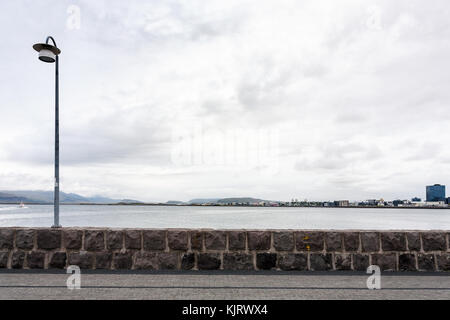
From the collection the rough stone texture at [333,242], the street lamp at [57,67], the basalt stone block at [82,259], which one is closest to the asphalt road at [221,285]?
the basalt stone block at [82,259]

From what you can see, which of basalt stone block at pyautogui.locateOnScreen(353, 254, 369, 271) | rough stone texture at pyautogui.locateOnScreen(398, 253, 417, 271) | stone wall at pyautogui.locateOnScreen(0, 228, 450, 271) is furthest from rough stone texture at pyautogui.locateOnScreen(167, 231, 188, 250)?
rough stone texture at pyautogui.locateOnScreen(398, 253, 417, 271)

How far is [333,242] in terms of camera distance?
8.01 meters

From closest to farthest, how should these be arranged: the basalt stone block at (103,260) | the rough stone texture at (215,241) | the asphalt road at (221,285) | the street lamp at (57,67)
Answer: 1. the asphalt road at (221,285)
2. the basalt stone block at (103,260)
3. the rough stone texture at (215,241)
4. the street lamp at (57,67)

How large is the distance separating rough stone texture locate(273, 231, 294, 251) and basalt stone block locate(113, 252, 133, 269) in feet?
10.2

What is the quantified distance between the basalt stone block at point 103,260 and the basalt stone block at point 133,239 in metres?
0.44

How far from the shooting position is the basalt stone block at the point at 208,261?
7879 millimetres

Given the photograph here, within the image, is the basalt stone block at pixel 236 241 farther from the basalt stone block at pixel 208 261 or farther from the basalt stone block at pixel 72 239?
the basalt stone block at pixel 72 239

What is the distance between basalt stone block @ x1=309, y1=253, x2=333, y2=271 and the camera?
792 centimetres

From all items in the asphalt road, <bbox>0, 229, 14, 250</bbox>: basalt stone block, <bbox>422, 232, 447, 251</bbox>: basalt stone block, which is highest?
<bbox>0, 229, 14, 250</bbox>: basalt stone block

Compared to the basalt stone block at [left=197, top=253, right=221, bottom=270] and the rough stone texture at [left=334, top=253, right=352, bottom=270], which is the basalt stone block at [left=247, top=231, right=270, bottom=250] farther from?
the rough stone texture at [left=334, top=253, right=352, bottom=270]

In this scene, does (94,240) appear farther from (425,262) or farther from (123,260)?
(425,262)

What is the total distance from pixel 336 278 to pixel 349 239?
111cm
